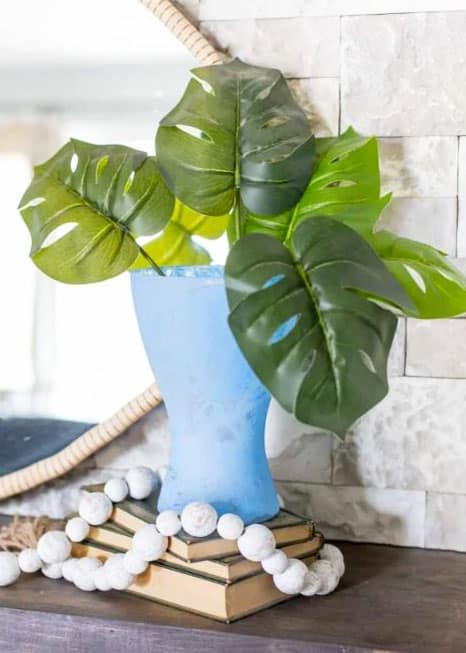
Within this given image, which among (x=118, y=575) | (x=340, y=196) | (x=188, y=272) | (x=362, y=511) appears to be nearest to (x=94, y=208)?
(x=188, y=272)

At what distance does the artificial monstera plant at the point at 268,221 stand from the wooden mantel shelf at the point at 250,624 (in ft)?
0.64

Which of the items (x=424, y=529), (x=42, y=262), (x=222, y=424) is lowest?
(x=424, y=529)

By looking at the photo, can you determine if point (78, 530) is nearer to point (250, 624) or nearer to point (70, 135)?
point (250, 624)

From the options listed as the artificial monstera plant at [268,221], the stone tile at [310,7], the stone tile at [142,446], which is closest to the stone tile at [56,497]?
the stone tile at [142,446]

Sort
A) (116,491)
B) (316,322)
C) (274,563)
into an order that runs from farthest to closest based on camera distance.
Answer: (116,491)
(274,563)
(316,322)

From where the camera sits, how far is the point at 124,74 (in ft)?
3.47

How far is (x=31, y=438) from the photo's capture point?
1.11 metres

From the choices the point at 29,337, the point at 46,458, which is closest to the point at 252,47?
the point at 29,337

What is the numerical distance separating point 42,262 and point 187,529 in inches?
10.7

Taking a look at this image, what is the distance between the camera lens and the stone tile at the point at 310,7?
1.00 metres

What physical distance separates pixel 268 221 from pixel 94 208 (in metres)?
0.16

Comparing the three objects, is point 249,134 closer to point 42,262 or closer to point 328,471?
point 42,262

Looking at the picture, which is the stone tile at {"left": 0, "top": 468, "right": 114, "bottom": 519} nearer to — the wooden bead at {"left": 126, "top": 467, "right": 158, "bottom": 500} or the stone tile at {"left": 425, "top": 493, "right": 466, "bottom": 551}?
the wooden bead at {"left": 126, "top": 467, "right": 158, "bottom": 500}

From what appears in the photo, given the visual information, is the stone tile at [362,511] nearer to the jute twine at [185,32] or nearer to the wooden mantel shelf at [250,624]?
the wooden mantel shelf at [250,624]
